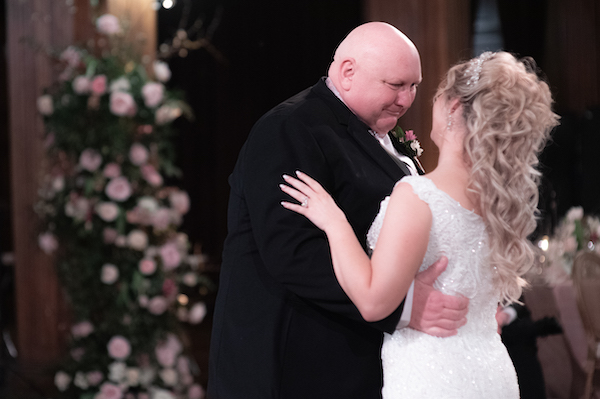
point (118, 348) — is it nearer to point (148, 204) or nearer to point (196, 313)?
point (196, 313)

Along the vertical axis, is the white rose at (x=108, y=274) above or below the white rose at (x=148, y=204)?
below

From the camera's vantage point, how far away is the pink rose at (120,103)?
12.1ft

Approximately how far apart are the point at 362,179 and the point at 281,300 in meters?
0.37

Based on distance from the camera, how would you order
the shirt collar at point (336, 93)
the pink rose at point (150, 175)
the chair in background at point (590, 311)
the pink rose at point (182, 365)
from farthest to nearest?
the pink rose at point (182, 365) < the pink rose at point (150, 175) < the chair in background at point (590, 311) < the shirt collar at point (336, 93)

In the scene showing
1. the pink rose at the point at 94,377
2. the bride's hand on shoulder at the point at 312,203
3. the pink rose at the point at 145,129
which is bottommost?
the pink rose at the point at 94,377

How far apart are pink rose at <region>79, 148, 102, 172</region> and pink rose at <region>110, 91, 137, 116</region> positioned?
268mm

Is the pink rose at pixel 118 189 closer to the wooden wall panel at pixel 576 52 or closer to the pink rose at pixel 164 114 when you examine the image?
the pink rose at pixel 164 114

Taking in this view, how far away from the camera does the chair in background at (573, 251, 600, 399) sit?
332 centimetres

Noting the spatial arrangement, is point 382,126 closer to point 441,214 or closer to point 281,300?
point 441,214

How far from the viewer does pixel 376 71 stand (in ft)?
5.71

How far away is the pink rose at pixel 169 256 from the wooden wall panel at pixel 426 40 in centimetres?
191

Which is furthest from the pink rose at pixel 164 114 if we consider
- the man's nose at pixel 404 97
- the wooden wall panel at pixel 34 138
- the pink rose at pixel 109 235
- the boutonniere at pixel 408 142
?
the man's nose at pixel 404 97

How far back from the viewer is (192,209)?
8.30 meters

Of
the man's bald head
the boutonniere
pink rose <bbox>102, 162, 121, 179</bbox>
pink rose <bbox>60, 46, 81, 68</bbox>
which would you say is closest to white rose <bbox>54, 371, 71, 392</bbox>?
pink rose <bbox>102, 162, 121, 179</bbox>
